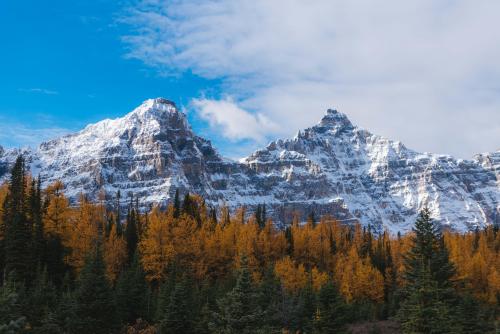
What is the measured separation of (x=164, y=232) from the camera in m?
78.6

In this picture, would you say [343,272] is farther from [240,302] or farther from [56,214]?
[240,302]

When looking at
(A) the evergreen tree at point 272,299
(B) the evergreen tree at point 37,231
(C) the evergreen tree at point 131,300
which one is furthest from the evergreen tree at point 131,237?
(C) the evergreen tree at point 131,300

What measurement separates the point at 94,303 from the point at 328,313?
2121 cm

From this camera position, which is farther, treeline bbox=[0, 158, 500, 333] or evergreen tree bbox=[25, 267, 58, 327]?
evergreen tree bbox=[25, 267, 58, 327]

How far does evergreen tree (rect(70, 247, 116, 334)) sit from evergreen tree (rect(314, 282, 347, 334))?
730 inches

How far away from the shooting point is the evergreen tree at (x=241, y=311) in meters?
29.1

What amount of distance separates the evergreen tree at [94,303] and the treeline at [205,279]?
0.09 metres

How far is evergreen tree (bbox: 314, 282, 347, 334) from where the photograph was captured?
4888 centimetres

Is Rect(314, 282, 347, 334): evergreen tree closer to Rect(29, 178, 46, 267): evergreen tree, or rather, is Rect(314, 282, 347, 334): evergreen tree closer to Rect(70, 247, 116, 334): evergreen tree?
Rect(70, 247, 116, 334): evergreen tree

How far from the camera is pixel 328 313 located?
162 feet

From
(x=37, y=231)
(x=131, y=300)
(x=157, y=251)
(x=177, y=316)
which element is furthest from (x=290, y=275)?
(x=177, y=316)

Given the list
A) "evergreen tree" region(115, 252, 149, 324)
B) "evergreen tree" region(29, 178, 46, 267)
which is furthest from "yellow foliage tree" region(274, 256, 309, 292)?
"evergreen tree" region(29, 178, 46, 267)

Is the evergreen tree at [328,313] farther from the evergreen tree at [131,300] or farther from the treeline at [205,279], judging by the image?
the evergreen tree at [131,300]

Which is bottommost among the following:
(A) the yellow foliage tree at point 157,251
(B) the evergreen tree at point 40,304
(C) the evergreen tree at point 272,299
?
(C) the evergreen tree at point 272,299
